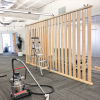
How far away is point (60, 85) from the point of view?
12.0ft

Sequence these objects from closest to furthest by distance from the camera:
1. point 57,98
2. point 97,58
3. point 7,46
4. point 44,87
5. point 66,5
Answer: point 57,98
point 44,87
point 97,58
point 66,5
point 7,46

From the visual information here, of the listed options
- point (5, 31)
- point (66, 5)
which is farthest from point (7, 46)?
point (66, 5)

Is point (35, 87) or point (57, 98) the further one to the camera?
point (35, 87)

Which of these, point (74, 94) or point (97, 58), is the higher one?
point (97, 58)

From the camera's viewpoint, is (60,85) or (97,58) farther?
(97,58)

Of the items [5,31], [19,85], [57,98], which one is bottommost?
[57,98]

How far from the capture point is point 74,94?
9.93ft

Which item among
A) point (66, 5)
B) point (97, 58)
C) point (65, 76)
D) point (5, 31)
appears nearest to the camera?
point (65, 76)

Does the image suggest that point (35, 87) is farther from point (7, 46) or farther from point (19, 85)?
point (7, 46)

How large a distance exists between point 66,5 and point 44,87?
472cm

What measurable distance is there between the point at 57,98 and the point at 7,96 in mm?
1294

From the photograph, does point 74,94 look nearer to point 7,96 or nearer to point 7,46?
point 7,96

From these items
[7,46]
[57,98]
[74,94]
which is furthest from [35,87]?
[7,46]

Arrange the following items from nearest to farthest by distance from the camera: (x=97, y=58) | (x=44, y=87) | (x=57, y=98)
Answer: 1. (x=57, y=98)
2. (x=44, y=87)
3. (x=97, y=58)
